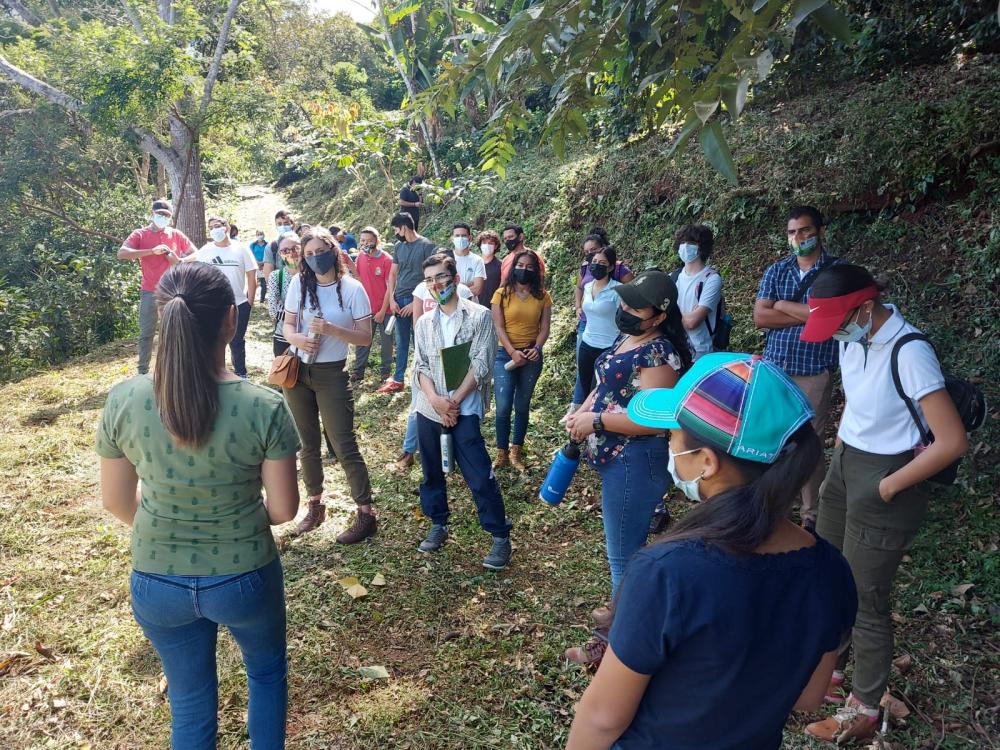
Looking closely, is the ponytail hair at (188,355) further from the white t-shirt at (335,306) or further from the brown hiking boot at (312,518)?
the brown hiking boot at (312,518)

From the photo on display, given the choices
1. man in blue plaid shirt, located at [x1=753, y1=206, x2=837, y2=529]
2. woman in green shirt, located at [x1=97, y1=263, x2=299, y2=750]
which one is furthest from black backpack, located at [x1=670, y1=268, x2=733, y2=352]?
woman in green shirt, located at [x1=97, y1=263, x2=299, y2=750]

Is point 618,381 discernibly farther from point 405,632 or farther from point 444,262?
point 405,632

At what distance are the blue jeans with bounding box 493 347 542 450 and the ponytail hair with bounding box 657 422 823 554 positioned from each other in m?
4.31

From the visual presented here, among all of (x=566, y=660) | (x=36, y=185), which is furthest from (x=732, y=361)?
(x=36, y=185)

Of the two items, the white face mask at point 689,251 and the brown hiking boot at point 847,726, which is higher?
the white face mask at point 689,251

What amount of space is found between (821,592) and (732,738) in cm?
39

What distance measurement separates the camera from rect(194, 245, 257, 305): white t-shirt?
23.7 ft

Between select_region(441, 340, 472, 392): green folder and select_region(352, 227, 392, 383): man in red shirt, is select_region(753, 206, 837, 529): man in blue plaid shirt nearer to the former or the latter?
select_region(441, 340, 472, 392): green folder

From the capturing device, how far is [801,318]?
4270mm

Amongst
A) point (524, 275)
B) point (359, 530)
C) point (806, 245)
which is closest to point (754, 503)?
point (806, 245)

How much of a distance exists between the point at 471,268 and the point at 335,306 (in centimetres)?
278

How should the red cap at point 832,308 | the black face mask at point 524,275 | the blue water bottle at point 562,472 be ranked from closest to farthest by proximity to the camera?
1. the red cap at point 832,308
2. the blue water bottle at point 562,472
3. the black face mask at point 524,275

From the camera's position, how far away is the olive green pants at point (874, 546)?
286 centimetres

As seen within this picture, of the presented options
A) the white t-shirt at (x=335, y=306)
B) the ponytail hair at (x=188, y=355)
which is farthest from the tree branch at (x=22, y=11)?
the ponytail hair at (x=188, y=355)
